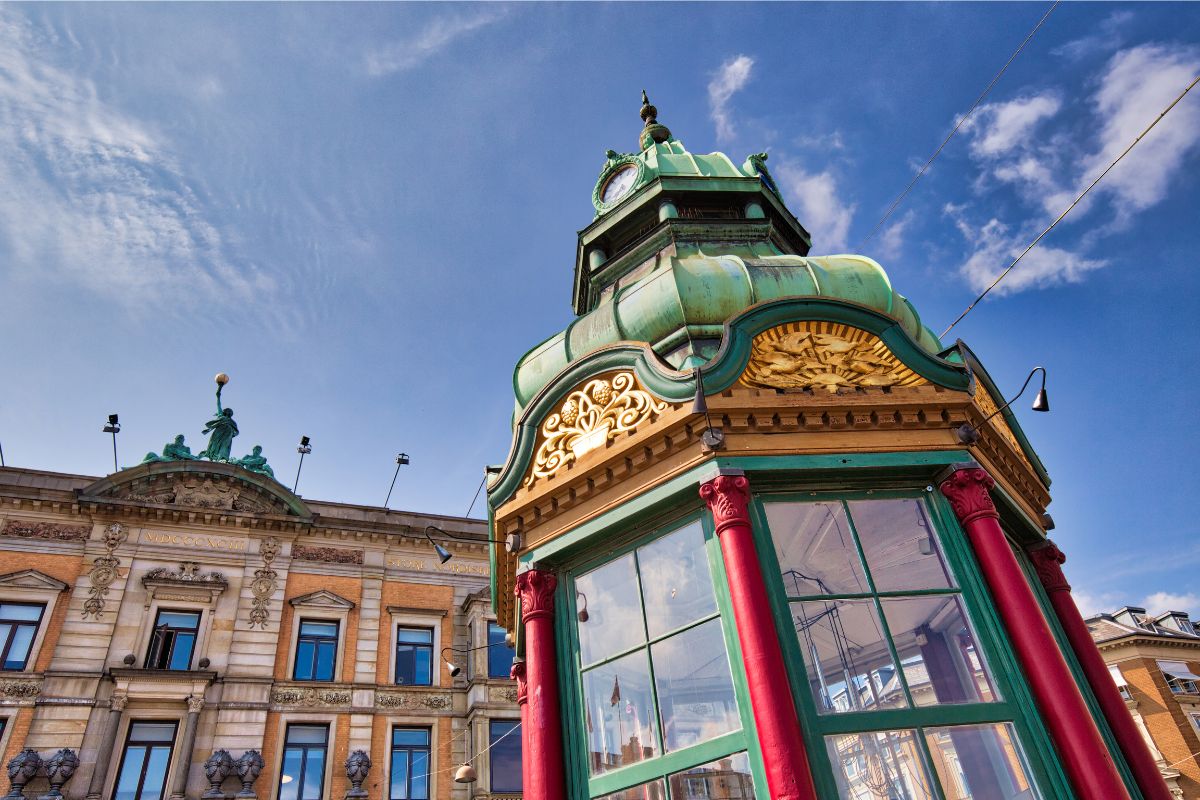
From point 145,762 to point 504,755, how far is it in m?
9.39

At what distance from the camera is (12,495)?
22.5m

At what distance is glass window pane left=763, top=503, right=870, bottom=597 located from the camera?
7258 mm

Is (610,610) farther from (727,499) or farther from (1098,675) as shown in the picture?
(1098,675)

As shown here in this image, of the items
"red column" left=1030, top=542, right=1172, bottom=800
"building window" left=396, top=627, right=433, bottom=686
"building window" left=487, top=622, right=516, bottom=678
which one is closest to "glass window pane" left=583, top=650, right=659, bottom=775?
"red column" left=1030, top=542, right=1172, bottom=800

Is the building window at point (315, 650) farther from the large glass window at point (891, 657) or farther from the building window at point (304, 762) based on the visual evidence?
the large glass window at point (891, 657)

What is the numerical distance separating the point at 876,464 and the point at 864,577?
1121mm

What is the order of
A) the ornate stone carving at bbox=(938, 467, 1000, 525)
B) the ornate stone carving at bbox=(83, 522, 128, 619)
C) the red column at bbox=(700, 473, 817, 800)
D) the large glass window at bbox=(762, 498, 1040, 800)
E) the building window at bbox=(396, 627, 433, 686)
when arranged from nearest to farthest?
the red column at bbox=(700, 473, 817, 800)
the large glass window at bbox=(762, 498, 1040, 800)
the ornate stone carving at bbox=(938, 467, 1000, 525)
the ornate stone carving at bbox=(83, 522, 128, 619)
the building window at bbox=(396, 627, 433, 686)

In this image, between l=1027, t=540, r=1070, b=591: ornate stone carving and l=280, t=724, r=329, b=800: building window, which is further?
l=280, t=724, r=329, b=800: building window

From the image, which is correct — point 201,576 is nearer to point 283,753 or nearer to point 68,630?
point 68,630

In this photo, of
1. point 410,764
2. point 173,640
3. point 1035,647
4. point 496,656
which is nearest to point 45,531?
point 173,640

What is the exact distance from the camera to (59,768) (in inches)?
737

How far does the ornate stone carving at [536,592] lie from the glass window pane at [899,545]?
3360 mm

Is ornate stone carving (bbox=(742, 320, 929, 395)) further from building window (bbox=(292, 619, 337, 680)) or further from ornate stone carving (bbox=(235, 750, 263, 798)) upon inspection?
building window (bbox=(292, 619, 337, 680))

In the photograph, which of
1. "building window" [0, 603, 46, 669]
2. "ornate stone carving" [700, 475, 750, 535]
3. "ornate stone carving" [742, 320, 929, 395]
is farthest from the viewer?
"building window" [0, 603, 46, 669]
